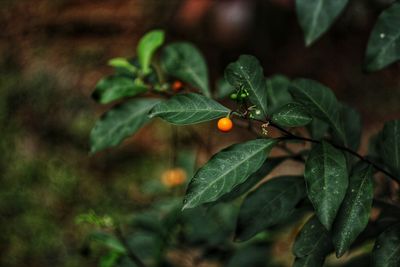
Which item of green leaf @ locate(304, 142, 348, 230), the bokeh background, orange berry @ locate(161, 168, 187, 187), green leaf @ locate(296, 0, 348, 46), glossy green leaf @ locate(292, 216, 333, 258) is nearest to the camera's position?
green leaf @ locate(304, 142, 348, 230)

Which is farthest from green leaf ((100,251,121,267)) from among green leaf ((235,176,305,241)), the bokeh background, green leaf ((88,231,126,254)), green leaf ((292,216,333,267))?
the bokeh background

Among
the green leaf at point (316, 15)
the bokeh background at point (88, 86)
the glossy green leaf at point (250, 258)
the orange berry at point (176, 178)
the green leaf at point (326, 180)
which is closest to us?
the green leaf at point (326, 180)

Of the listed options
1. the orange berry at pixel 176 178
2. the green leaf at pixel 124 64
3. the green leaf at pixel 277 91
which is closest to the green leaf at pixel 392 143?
the green leaf at pixel 277 91

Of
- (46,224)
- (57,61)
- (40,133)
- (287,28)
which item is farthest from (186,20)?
(46,224)

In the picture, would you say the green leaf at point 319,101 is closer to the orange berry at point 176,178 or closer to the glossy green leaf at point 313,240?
the glossy green leaf at point 313,240

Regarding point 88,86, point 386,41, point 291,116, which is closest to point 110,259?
point 291,116

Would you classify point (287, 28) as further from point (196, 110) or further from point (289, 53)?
point (196, 110)

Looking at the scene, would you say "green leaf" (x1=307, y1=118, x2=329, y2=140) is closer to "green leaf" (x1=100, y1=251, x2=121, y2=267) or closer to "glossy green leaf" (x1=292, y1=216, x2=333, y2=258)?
"glossy green leaf" (x1=292, y1=216, x2=333, y2=258)
